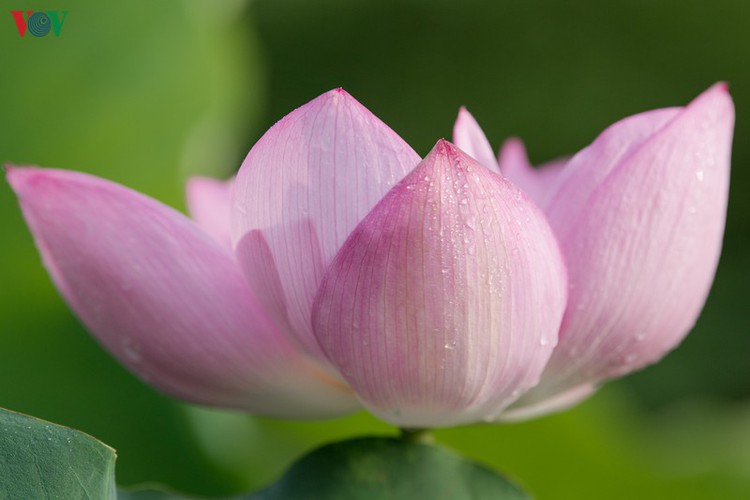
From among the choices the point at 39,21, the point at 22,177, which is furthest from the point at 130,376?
the point at 22,177

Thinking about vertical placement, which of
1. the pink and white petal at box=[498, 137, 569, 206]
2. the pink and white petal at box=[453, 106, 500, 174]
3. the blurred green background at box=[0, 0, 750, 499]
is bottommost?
the blurred green background at box=[0, 0, 750, 499]

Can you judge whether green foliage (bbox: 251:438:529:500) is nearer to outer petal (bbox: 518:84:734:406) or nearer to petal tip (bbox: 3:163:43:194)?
outer petal (bbox: 518:84:734:406)

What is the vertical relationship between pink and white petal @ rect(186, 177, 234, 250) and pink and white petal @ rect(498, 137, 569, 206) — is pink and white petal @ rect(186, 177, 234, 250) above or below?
below

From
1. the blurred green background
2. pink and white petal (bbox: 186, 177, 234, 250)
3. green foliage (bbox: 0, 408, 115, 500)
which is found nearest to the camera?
green foliage (bbox: 0, 408, 115, 500)

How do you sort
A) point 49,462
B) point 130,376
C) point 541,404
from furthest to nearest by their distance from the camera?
point 130,376 → point 541,404 → point 49,462

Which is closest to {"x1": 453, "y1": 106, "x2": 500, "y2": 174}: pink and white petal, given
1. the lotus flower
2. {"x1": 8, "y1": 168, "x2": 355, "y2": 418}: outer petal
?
the lotus flower

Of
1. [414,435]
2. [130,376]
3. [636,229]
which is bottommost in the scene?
[130,376]

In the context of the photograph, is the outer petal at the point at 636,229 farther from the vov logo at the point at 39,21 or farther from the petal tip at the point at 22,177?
the vov logo at the point at 39,21

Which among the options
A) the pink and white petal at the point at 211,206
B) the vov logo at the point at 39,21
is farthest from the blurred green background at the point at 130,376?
the pink and white petal at the point at 211,206

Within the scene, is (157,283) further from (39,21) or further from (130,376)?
(39,21)
